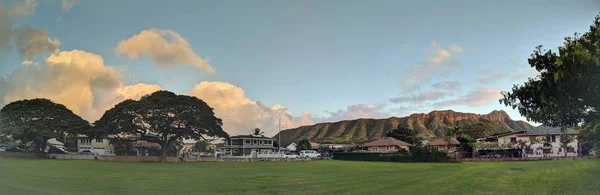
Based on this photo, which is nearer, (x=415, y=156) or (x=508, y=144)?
(x=415, y=156)

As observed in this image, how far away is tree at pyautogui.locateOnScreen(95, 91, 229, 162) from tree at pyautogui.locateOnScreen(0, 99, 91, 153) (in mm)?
3683

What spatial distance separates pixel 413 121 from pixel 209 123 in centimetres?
12000

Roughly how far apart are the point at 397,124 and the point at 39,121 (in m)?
120

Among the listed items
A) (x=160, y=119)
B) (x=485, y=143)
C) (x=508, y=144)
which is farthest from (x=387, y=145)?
(x=160, y=119)

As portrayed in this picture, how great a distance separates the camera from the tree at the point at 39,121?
39.5 metres

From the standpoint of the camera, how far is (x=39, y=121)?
4175 cm

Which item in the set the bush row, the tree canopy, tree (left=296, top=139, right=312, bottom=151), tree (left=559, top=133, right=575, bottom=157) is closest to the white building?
tree (left=559, top=133, right=575, bottom=157)

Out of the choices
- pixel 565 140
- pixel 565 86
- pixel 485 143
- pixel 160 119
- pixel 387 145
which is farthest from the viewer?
pixel 387 145

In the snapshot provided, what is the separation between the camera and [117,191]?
36.3 ft

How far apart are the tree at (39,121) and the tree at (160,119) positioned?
12.1ft

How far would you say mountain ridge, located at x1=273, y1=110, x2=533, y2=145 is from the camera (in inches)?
5630

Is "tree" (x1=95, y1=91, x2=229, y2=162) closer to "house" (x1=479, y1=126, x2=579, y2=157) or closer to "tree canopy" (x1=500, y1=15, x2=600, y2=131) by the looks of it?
"tree canopy" (x1=500, y1=15, x2=600, y2=131)

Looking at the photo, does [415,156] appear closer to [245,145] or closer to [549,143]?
[549,143]

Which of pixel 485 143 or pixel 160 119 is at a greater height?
pixel 160 119
